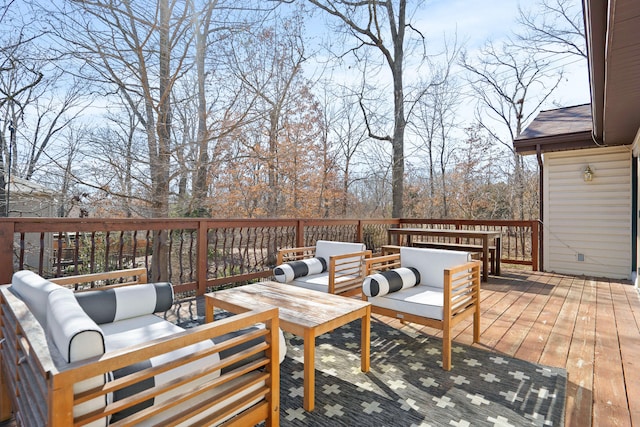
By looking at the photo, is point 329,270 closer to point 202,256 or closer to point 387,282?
point 387,282

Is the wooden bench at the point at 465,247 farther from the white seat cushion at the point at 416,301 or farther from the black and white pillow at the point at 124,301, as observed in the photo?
the black and white pillow at the point at 124,301

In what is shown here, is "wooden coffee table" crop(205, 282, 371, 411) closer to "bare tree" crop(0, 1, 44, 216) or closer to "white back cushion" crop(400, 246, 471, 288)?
"white back cushion" crop(400, 246, 471, 288)

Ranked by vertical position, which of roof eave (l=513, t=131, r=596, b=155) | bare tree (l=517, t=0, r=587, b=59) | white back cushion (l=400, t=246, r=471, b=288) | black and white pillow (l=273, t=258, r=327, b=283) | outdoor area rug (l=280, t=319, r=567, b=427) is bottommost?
outdoor area rug (l=280, t=319, r=567, b=427)

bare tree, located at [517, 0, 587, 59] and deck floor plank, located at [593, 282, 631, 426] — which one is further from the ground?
bare tree, located at [517, 0, 587, 59]

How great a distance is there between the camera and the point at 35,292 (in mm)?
1480

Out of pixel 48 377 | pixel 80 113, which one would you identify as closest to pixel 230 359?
pixel 48 377

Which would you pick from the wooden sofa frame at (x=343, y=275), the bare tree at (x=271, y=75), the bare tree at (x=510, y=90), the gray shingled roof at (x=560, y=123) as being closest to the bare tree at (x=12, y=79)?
the bare tree at (x=271, y=75)

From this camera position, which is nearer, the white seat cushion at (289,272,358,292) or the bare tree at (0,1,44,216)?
the white seat cushion at (289,272,358,292)

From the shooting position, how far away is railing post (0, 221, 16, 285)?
2566 mm

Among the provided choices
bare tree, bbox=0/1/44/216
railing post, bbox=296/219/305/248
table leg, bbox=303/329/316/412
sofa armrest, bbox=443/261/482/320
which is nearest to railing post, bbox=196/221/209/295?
railing post, bbox=296/219/305/248

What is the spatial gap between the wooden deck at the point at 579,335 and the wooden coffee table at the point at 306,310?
3.77ft

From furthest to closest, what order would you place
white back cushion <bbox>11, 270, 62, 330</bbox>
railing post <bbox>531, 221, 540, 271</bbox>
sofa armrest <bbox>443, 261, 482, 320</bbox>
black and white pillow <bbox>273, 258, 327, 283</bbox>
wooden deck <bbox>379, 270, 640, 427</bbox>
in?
1. railing post <bbox>531, 221, 540, 271</bbox>
2. black and white pillow <bbox>273, 258, 327, 283</bbox>
3. sofa armrest <bbox>443, 261, 482, 320</bbox>
4. wooden deck <bbox>379, 270, 640, 427</bbox>
5. white back cushion <bbox>11, 270, 62, 330</bbox>

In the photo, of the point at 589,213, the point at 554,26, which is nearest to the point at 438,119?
the point at 554,26

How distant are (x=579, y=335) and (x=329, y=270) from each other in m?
2.38
